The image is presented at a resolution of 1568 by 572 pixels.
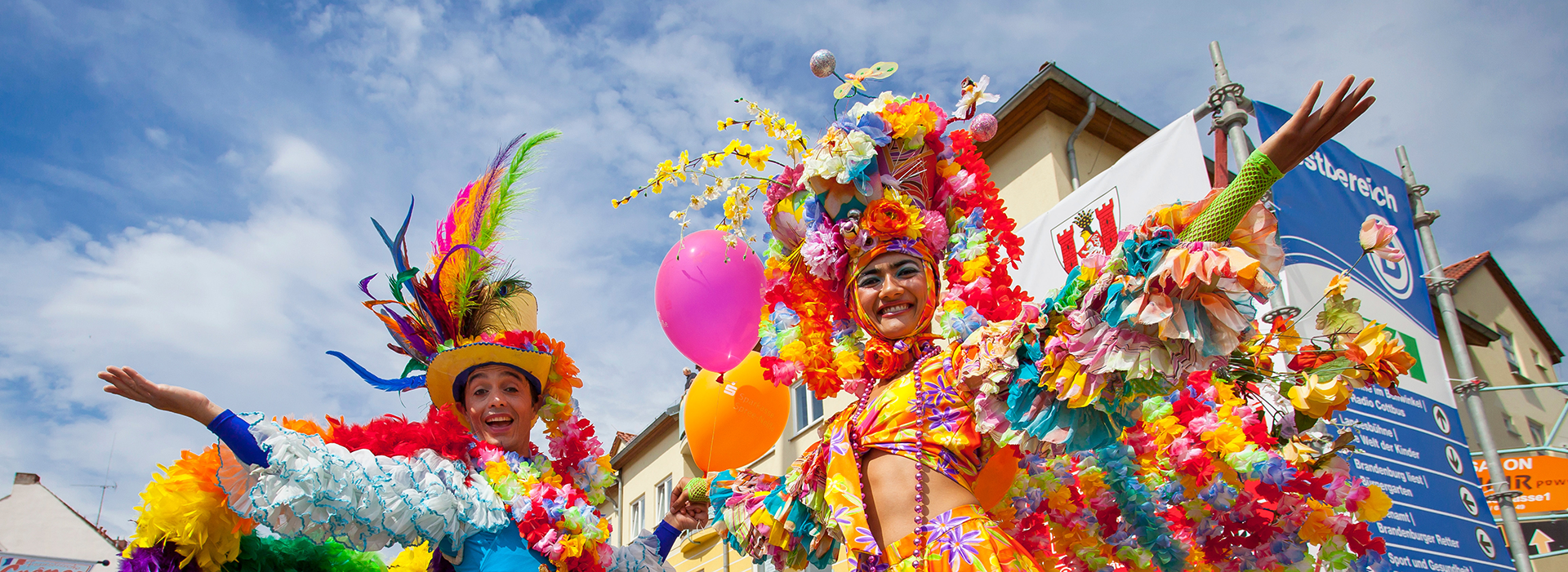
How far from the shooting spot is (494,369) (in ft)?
12.0

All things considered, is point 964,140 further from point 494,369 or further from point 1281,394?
point 494,369

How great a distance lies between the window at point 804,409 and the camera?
10.8m

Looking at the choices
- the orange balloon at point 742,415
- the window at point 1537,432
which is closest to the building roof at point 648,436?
the orange balloon at point 742,415

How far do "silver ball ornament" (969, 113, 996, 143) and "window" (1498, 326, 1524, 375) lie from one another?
53.1 feet

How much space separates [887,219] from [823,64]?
27.0 inches

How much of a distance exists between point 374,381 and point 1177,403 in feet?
10.4

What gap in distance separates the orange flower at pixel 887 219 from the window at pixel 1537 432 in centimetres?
1563

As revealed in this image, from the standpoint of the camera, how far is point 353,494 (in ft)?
9.04

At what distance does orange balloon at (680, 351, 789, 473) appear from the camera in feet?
13.4

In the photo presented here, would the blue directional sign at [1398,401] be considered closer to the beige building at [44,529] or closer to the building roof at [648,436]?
the building roof at [648,436]

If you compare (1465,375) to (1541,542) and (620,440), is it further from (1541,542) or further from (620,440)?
(620,440)

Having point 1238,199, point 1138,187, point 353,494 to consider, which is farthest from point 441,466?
point 1138,187

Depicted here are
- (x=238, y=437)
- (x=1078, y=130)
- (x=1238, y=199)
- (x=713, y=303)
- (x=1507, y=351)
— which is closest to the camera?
(x=1238, y=199)

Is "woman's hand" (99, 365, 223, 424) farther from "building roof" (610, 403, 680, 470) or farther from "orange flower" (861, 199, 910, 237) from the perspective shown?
"building roof" (610, 403, 680, 470)
